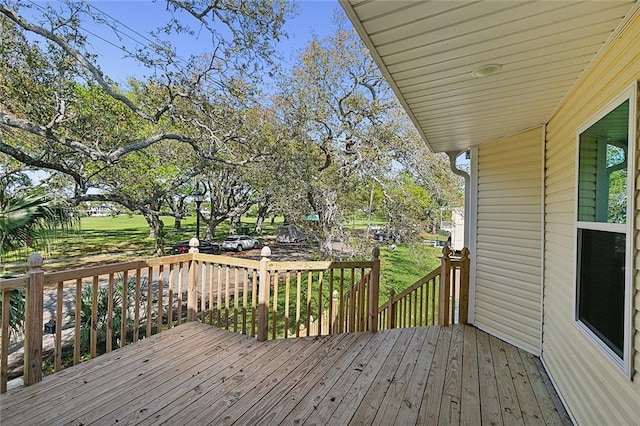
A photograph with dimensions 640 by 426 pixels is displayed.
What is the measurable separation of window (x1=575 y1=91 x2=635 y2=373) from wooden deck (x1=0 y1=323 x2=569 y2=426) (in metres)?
0.89

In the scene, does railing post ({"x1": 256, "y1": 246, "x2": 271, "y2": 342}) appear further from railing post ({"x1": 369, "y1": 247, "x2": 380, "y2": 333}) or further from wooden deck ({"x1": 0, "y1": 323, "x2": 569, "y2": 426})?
railing post ({"x1": 369, "y1": 247, "x2": 380, "y2": 333})

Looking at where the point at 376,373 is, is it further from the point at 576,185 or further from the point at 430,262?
the point at 430,262

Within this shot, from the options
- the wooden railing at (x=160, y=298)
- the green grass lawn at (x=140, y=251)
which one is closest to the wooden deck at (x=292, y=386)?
the wooden railing at (x=160, y=298)

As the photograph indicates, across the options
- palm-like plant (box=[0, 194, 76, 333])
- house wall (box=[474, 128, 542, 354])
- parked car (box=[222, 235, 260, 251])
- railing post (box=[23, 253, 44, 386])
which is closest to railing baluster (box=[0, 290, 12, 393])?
railing post (box=[23, 253, 44, 386])

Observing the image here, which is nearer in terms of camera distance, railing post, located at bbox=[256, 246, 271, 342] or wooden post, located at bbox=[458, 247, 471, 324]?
railing post, located at bbox=[256, 246, 271, 342]

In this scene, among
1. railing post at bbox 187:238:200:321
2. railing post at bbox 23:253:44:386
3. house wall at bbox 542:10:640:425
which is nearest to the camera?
house wall at bbox 542:10:640:425

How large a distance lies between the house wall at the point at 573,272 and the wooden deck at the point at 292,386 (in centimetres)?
35

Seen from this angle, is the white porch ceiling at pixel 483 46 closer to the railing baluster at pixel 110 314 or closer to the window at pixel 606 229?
the window at pixel 606 229

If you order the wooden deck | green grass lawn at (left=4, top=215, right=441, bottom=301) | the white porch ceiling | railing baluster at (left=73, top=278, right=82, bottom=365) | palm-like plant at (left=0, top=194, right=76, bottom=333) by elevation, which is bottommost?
green grass lawn at (left=4, top=215, right=441, bottom=301)

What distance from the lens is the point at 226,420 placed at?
205 centimetres

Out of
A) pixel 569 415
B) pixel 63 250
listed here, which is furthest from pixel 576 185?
pixel 63 250

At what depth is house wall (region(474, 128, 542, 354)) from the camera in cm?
330

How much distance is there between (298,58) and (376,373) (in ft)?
29.8

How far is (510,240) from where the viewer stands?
11.8 feet
